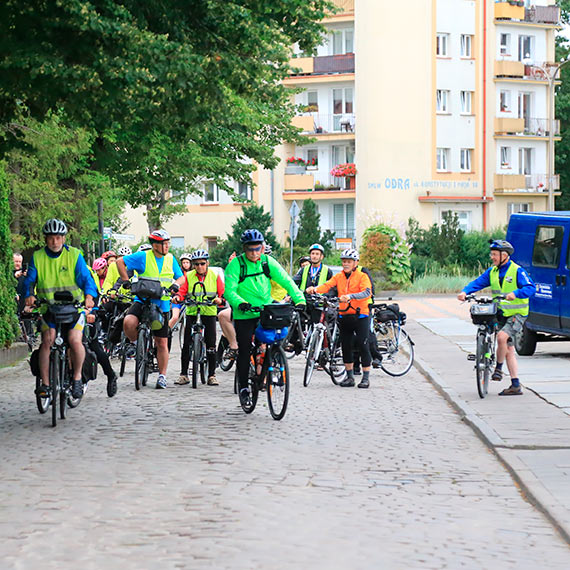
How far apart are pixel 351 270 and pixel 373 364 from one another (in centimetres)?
203

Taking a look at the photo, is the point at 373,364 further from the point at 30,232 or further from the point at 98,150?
the point at 30,232

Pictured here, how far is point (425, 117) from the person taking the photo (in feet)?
216

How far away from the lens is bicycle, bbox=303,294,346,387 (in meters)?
16.3

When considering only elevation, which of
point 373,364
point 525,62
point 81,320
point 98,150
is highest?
point 525,62

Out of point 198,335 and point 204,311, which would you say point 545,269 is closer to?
point 204,311

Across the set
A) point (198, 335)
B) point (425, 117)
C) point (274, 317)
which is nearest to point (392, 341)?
point (198, 335)

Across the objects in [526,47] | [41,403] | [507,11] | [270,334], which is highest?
[507,11]

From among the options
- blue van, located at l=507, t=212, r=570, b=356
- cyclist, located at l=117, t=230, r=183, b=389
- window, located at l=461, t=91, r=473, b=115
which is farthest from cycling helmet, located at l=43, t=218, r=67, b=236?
window, located at l=461, t=91, r=473, b=115

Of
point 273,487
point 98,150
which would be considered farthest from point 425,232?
point 273,487

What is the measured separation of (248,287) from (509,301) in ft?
11.7

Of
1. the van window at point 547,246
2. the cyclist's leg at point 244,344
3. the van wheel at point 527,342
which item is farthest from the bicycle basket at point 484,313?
the van wheel at point 527,342

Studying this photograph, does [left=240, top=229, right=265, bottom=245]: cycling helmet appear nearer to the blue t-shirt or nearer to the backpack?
the backpack

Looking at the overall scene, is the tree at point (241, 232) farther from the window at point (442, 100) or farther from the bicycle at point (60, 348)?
the bicycle at point (60, 348)

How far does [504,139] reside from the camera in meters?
68.4
